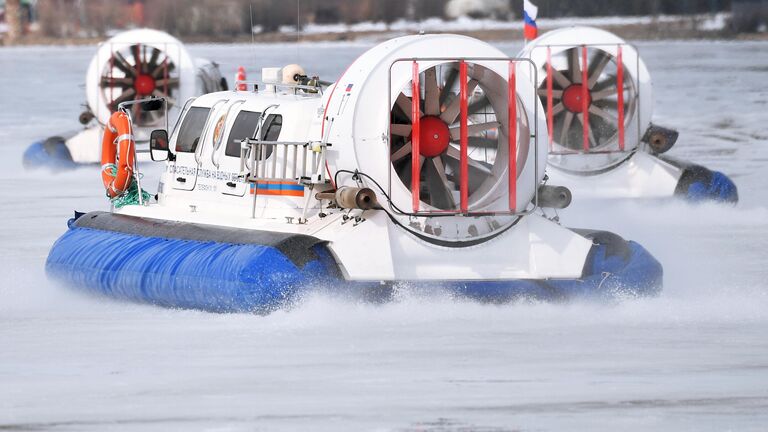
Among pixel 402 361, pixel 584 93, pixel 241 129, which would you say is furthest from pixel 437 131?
pixel 584 93

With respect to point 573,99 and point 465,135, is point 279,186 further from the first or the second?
point 573,99

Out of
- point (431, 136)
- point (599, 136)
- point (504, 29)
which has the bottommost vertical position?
point (504, 29)

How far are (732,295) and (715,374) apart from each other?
250 centimetres

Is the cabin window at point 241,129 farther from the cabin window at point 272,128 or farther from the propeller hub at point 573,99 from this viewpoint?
the propeller hub at point 573,99

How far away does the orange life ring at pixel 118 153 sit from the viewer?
1354 cm

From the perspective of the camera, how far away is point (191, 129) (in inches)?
514

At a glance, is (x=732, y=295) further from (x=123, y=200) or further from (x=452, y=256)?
(x=123, y=200)

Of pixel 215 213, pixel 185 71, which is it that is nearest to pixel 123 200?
pixel 215 213

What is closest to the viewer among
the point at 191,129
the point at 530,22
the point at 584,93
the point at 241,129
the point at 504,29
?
the point at 241,129

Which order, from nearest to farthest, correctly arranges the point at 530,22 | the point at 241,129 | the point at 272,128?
the point at 272,128, the point at 241,129, the point at 530,22

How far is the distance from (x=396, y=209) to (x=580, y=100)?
25.9 feet

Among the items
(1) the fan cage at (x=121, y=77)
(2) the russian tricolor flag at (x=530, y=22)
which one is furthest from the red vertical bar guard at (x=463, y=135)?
(1) the fan cage at (x=121, y=77)

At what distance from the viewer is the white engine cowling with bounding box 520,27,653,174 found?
61.3ft

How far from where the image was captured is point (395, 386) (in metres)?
9.12
